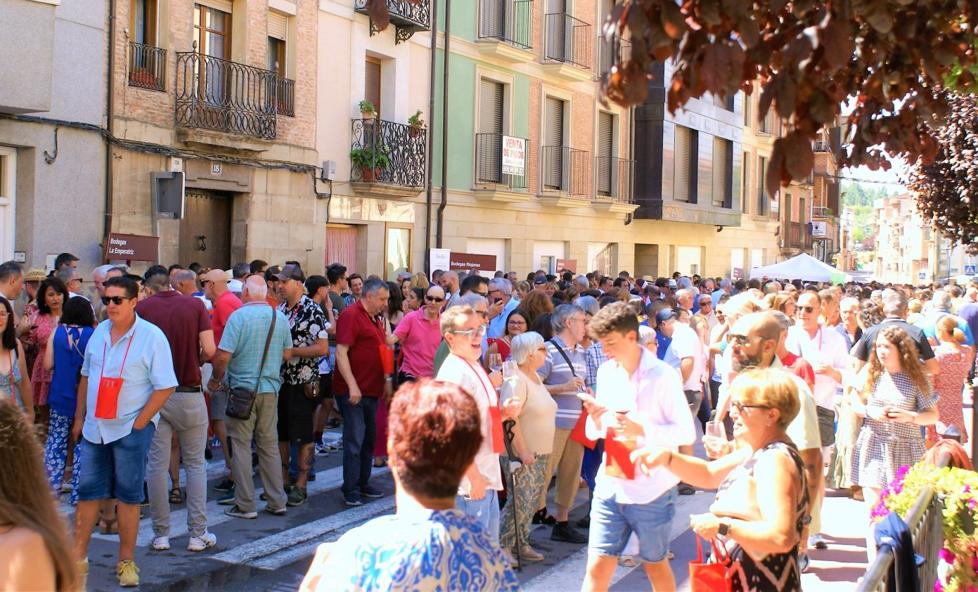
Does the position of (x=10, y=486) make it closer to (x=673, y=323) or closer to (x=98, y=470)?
(x=98, y=470)

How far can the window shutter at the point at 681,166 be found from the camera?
29.8 m

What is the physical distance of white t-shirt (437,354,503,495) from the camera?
5.75 metres

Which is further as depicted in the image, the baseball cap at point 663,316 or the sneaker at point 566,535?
the baseball cap at point 663,316

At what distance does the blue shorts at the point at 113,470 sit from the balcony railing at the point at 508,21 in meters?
16.8

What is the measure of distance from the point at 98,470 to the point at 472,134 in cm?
1653

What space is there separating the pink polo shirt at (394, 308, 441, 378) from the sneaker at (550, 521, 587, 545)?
6.13 feet

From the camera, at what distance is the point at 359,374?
338 inches

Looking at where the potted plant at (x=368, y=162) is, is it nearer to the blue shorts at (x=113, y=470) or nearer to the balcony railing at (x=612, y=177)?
the balcony railing at (x=612, y=177)

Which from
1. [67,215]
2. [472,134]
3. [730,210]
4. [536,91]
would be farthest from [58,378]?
[730,210]

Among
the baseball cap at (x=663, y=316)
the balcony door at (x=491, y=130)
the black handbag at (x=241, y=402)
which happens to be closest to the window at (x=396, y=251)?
the balcony door at (x=491, y=130)

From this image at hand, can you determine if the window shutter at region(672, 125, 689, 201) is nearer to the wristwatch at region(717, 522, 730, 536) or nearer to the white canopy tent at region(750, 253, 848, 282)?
the white canopy tent at region(750, 253, 848, 282)

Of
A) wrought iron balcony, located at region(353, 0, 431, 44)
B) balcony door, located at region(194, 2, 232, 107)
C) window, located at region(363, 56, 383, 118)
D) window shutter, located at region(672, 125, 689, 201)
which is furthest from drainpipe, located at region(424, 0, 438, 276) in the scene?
window shutter, located at region(672, 125, 689, 201)

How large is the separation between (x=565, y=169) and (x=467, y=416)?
73.1ft

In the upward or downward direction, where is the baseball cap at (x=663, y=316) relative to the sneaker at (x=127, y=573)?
upward
